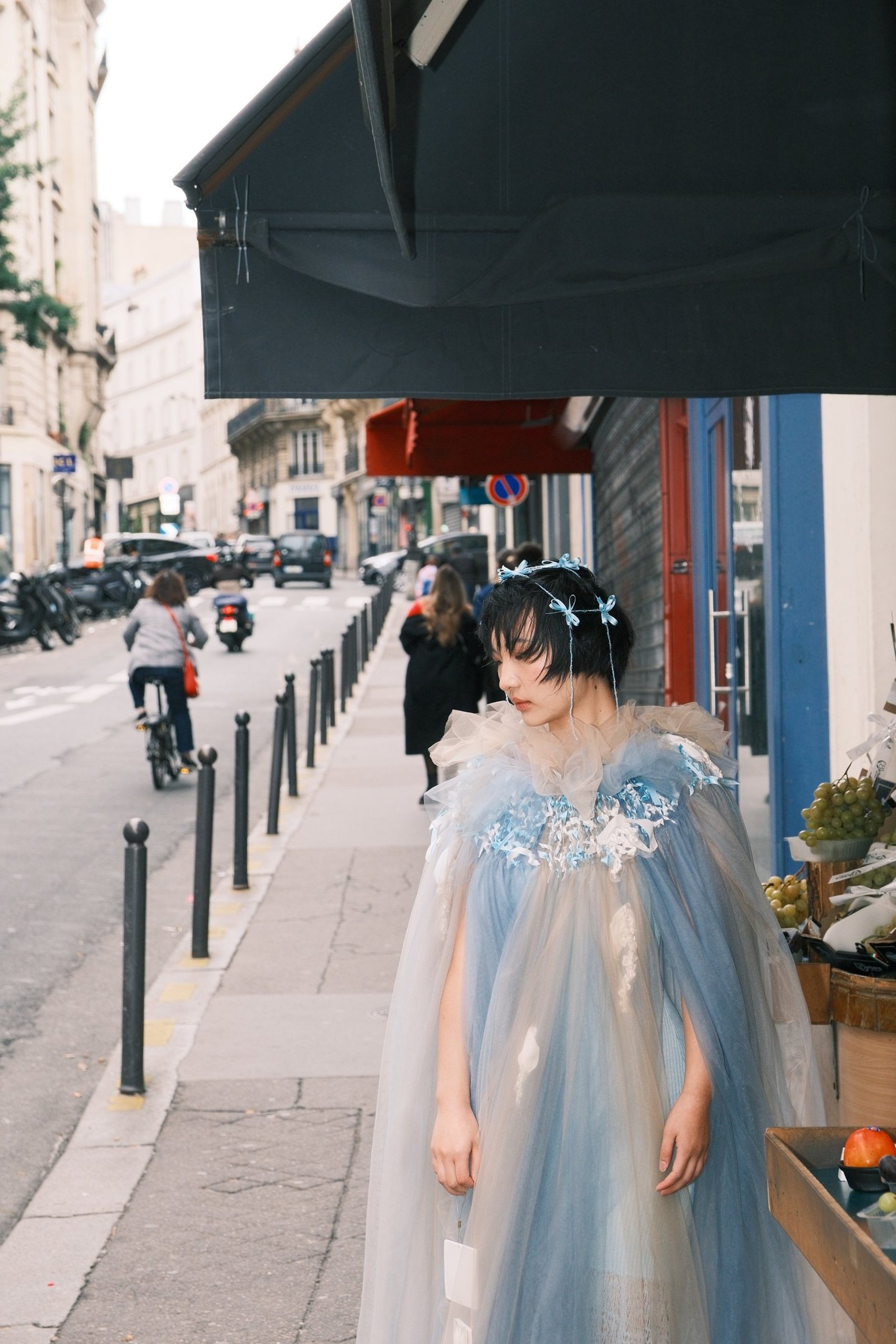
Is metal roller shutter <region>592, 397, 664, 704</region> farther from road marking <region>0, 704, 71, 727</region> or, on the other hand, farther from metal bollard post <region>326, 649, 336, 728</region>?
road marking <region>0, 704, 71, 727</region>

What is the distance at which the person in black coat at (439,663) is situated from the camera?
9805mm

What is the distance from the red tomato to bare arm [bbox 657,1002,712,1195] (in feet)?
0.89

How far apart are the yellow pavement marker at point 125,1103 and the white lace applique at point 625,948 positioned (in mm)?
3054

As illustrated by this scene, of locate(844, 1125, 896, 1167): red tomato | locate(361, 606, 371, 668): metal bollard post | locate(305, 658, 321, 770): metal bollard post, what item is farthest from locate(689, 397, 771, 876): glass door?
locate(361, 606, 371, 668): metal bollard post

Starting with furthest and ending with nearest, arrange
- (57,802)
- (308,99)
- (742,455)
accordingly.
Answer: (57,802), (742,455), (308,99)

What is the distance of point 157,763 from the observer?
12227 mm

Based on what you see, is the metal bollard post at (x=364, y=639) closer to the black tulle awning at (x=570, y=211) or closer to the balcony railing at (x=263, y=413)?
the black tulle awning at (x=570, y=211)

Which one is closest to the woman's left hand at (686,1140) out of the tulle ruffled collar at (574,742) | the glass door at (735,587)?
the tulle ruffled collar at (574,742)

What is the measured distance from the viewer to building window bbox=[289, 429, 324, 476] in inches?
2921

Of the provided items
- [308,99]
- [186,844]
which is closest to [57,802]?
[186,844]

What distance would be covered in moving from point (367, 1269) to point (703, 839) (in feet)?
3.27

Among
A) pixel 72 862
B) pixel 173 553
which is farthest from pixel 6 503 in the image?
pixel 72 862

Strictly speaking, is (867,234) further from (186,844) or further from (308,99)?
(186,844)

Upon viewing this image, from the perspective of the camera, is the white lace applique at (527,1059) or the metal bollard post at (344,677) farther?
the metal bollard post at (344,677)
